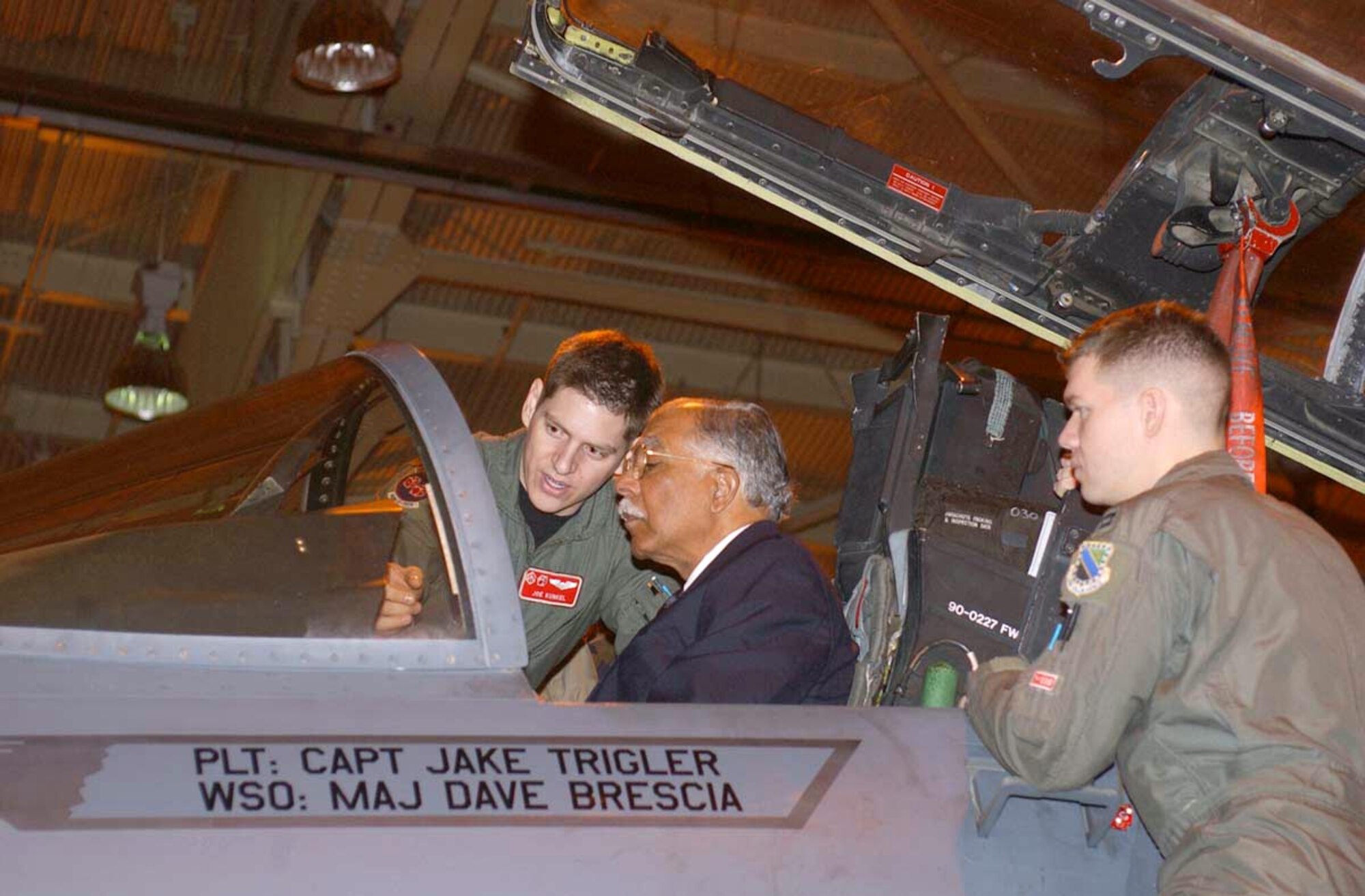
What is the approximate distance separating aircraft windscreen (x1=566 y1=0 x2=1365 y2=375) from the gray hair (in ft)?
2.21

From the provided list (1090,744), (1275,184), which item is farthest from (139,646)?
(1275,184)

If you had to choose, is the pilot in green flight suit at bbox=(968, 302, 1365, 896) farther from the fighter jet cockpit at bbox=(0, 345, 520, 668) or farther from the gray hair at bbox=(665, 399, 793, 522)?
the gray hair at bbox=(665, 399, 793, 522)

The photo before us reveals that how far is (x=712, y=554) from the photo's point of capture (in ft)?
10.5

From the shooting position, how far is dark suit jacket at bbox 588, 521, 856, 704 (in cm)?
268

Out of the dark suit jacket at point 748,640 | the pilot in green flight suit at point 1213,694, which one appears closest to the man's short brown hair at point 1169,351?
the pilot in green flight suit at point 1213,694

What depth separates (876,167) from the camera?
3408 millimetres

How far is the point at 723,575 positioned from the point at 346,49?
5742mm

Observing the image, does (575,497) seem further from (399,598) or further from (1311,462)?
(1311,462)

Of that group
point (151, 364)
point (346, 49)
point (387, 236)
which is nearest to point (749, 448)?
point (346, 49)

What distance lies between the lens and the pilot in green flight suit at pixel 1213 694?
2.10 m

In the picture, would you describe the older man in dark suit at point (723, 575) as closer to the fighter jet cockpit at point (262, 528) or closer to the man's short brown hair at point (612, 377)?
the man's short brown hair at point (612, 377)

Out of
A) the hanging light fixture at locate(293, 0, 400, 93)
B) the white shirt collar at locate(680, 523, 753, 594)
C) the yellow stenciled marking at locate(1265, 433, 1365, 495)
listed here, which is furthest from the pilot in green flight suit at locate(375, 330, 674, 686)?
the hanging light fixture at locate(293, 0, 400, 93)

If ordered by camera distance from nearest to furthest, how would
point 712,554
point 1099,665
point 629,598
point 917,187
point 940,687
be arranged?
point 1099,665 < point 940,687 < point 712,554 < point 917,187 < point 629,598

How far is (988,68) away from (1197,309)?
27.3 inches
